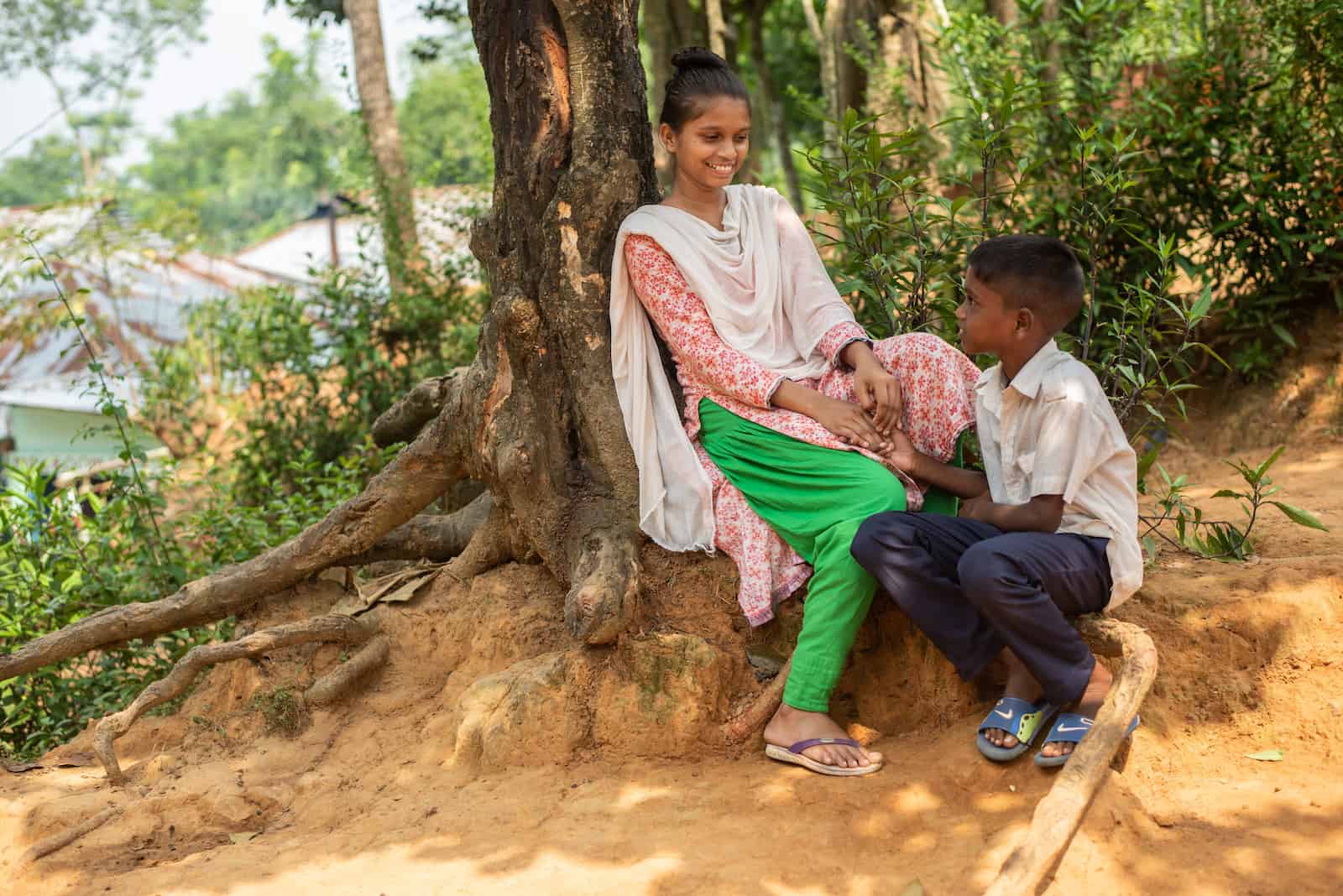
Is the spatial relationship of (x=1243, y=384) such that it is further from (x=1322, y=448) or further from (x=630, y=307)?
(x=630, y=307)

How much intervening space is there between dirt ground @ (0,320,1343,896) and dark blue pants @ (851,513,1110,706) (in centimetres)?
26

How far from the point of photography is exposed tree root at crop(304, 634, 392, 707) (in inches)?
154

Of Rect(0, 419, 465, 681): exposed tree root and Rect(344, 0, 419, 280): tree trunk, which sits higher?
Rect(344, 0, 419, 280): tree trunk

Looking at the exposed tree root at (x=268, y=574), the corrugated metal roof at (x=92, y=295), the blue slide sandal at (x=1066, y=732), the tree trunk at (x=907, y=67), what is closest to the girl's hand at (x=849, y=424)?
the blue slide sandal at (x=1066, y=732)

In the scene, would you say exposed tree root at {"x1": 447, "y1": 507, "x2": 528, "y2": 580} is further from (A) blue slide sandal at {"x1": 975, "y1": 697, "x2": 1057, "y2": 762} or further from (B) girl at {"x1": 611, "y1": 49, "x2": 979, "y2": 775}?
(A) blue slide sandal at {"x1": 975, "y1": 697, "x2": 1057, "y2": 762}

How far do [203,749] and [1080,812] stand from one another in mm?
2862

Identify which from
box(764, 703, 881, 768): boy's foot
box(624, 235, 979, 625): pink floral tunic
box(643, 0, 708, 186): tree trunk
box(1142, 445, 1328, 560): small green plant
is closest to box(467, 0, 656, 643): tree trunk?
box(624, 235, 979, 625): pink floral tunic

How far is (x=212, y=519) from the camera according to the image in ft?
18.6

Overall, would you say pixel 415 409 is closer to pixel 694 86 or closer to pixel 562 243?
pixel 562 243

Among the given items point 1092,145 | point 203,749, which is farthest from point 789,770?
point 1092,145

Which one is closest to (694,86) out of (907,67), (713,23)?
(907,67)

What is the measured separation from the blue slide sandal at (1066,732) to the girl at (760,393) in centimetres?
57

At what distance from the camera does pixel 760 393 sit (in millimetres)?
3461

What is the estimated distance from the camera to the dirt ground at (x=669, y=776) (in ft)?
8.78
